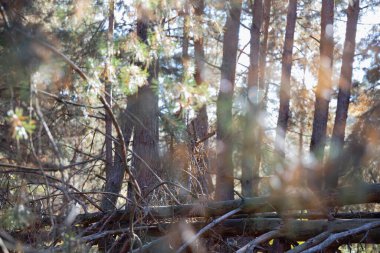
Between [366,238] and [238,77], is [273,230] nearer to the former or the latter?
[366,238]

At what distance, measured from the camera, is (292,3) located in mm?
14344

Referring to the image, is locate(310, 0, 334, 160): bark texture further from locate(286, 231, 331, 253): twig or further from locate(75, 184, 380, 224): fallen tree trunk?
locate(286, 231, 331, 253): twig

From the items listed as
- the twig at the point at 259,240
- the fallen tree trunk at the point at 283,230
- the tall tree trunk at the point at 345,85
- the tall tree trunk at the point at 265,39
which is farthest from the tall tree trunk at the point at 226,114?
the twig at the point at 259,240

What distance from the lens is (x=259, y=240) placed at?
549 cm

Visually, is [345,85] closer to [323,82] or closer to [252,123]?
[323,82]

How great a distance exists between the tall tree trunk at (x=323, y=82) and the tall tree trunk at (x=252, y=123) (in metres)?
1.61

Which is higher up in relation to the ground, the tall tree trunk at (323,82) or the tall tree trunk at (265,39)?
the tall tree trunk at (265,39)

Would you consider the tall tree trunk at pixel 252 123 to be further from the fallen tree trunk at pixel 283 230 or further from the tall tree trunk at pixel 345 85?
the fallen tree trunk at pixel 283 230

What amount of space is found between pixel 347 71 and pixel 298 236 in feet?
31.6

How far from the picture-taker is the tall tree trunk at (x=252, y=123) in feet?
41.8

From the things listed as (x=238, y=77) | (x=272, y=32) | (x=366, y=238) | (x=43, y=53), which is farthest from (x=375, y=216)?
(x=272, y=32)

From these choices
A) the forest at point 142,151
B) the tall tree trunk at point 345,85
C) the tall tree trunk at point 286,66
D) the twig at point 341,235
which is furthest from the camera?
the tall tree trunk at point 286,66

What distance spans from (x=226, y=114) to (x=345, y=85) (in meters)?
3.81

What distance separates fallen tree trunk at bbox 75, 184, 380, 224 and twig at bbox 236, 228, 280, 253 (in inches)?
10.3
